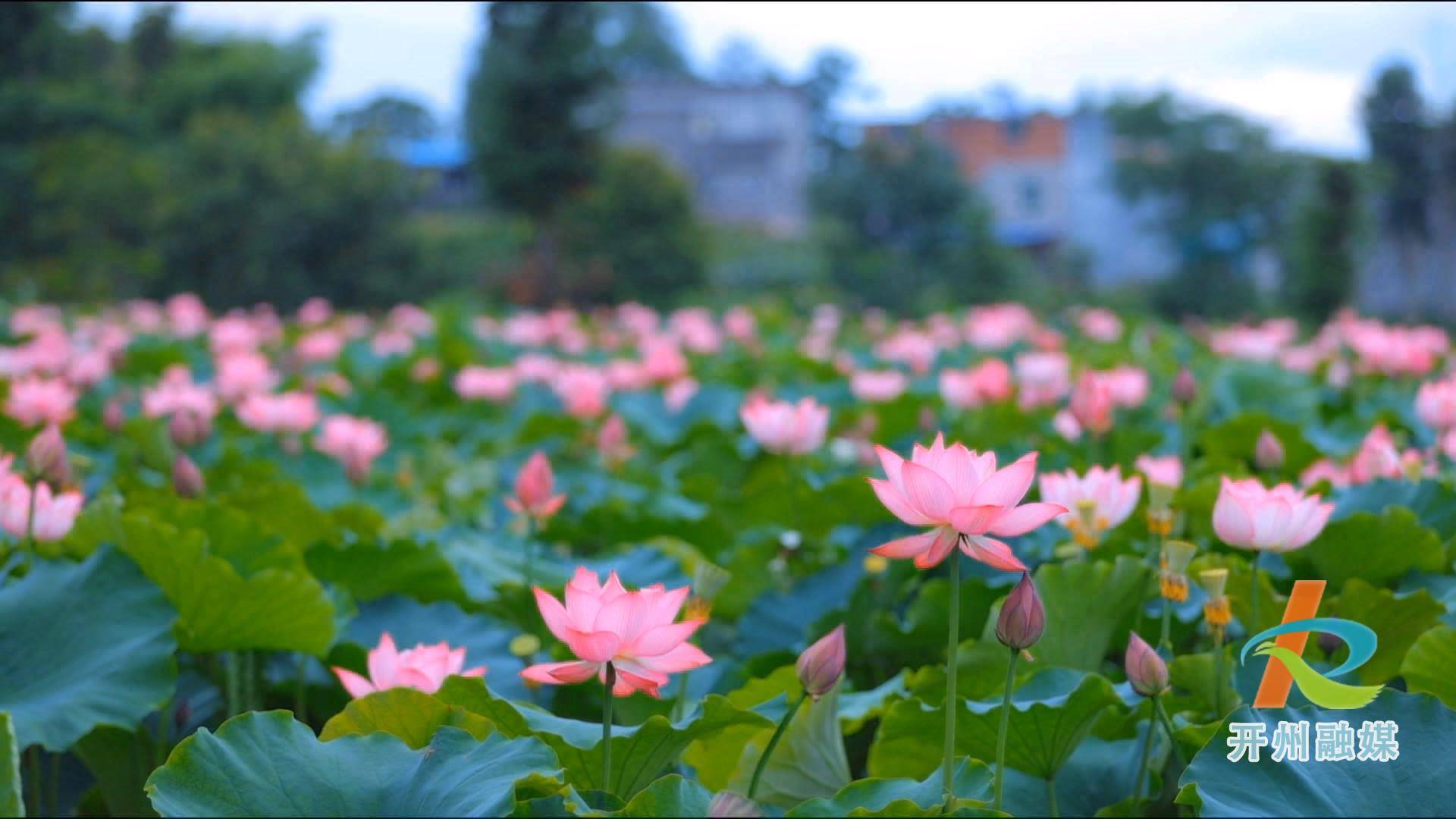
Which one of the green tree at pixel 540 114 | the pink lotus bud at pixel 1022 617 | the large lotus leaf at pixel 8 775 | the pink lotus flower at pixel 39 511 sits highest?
the green tree at pixel 540 114

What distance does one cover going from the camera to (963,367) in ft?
12.8

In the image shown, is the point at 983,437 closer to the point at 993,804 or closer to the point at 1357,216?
the point at 993,804

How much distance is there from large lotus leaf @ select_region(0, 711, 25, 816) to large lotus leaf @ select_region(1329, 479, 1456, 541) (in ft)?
3.99

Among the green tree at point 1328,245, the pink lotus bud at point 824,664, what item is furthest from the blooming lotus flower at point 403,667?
the green tree at point 1328,245

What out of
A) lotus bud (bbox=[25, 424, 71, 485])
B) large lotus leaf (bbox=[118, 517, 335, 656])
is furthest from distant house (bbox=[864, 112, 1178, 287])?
large lotus leaf (bbox=[118, 517, 335, 656])

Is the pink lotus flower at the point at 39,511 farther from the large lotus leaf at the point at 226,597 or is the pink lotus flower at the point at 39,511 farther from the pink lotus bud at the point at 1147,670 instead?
the pink lotus bud at the point at 1147,670

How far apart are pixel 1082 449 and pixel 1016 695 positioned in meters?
1.04

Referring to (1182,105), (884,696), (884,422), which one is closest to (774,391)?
(884,422)

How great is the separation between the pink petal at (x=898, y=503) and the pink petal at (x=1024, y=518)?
0.15 feet

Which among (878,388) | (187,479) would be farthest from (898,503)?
(878,388)

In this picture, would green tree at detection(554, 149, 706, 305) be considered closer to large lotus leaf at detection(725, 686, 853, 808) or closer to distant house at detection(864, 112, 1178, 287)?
distant house at detection(864, 112, 1178, 287)

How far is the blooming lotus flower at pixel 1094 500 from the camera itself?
118 cm

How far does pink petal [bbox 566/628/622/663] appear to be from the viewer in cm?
75

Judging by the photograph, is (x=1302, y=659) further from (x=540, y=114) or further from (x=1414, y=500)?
(x=540, y=114)
